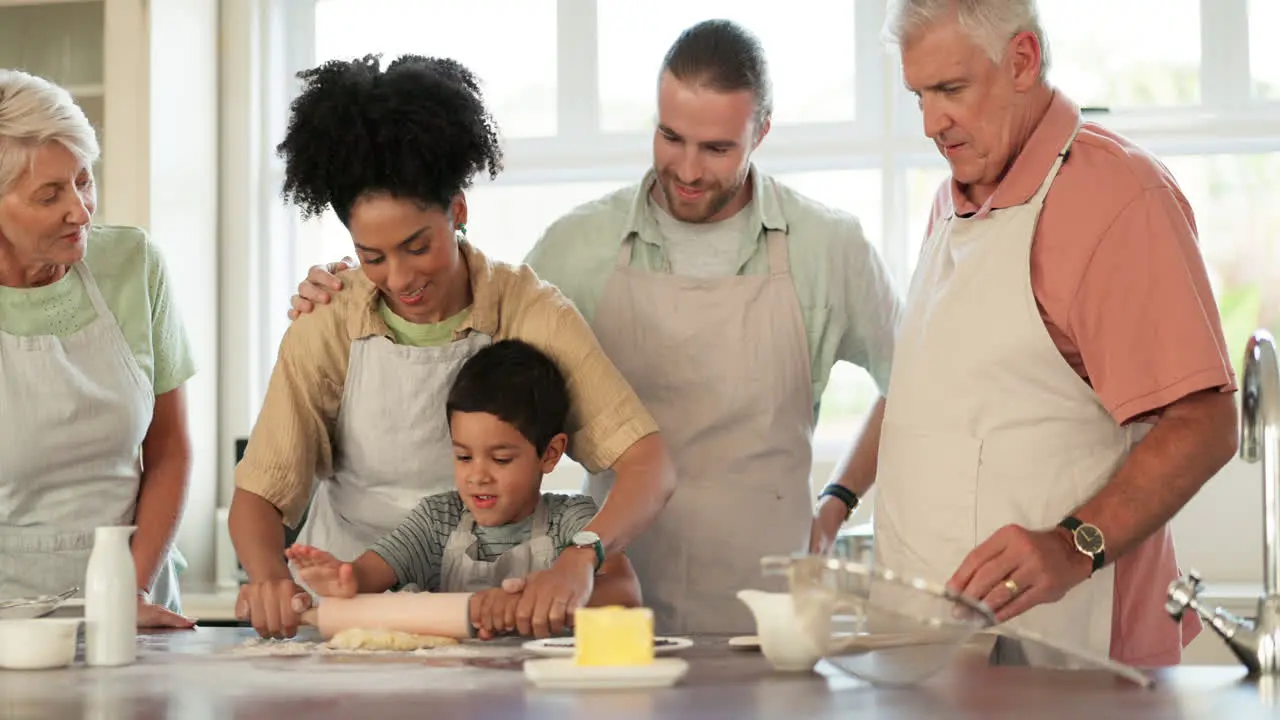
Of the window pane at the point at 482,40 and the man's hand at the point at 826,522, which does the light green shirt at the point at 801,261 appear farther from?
the window pane at the point at 482,40

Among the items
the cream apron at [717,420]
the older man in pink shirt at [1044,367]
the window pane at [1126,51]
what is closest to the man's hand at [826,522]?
the cream apron at [717,420]

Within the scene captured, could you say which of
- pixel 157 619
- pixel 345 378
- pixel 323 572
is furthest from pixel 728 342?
pixel 157 619

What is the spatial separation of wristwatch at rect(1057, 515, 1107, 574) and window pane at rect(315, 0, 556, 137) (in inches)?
108

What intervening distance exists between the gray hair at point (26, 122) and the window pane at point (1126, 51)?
2519mm

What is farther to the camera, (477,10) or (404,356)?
(477,10)

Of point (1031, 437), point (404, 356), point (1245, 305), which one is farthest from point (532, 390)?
point (1245, 305)

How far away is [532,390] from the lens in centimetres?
218

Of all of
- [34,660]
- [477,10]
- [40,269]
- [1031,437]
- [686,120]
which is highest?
[477,10]

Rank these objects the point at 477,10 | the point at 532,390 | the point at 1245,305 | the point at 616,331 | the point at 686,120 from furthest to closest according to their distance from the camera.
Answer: the point at 477,10
the point at 1245,305
the point at 616,331
the point at 686,120
the point at 532,390

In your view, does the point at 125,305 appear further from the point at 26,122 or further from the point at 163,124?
the point at 163,124

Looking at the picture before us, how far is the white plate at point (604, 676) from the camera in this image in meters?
1.53

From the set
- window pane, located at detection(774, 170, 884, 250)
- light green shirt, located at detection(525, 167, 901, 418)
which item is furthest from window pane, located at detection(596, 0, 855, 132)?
light green shirt, located at detection(525, 167, 901, 418)

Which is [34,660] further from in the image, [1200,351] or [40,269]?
[1200,351]

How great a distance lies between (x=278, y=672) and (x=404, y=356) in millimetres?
652
